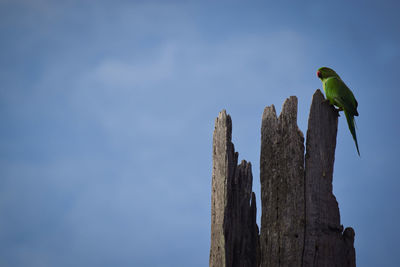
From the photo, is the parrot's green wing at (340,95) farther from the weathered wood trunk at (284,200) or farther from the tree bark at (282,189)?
the tree bark at (282,189)

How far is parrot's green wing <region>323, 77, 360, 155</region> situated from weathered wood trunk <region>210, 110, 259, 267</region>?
142 centimetres

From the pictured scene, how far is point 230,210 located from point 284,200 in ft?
2.38

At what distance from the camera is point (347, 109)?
5074 millimetres

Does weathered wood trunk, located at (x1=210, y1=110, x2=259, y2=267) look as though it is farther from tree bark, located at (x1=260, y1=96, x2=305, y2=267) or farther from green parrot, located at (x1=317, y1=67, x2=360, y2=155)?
green parrot, located at (x1=317, y1=67, x2=360, y2=155)

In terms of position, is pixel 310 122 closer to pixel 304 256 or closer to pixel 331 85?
pixel 331 85

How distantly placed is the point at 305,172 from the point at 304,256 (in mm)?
1034

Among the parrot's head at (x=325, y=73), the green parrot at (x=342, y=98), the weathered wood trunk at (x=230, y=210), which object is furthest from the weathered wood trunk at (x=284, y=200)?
the parrot's head at (x=325, y=73)

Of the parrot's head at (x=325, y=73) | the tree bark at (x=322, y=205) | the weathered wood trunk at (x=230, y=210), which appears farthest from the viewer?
the parrot's head at (x=325, y=73)

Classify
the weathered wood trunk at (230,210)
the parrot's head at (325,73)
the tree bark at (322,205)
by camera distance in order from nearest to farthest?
the tree bark at (322,205) < the weathered wood trunk at (230,210) < the parrot's head at (325,73)

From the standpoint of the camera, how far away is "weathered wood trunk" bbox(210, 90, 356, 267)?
4.75 meters

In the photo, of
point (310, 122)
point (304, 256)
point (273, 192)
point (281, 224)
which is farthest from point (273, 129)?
point (304, 256)

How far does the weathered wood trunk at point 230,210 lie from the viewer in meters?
5.01

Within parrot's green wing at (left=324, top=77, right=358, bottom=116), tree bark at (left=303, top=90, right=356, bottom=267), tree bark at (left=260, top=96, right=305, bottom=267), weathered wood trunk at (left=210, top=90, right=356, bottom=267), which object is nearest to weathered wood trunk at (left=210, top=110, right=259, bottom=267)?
weathered wood trunk at (left=210, top=90, right=356, bottom=267)

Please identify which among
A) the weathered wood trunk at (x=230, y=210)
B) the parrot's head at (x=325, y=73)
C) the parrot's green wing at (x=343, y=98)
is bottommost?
the weathered wood trunk at (x=230, y=210)
